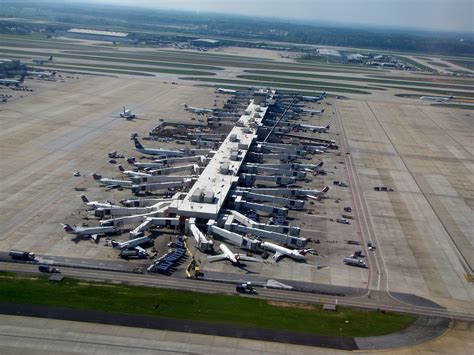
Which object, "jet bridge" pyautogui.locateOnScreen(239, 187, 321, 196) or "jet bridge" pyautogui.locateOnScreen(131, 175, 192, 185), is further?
"jet bridge" pyautogui.locateOnScreen(239, 187, 321, 196)

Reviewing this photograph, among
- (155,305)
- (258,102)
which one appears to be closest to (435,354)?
(155,305)

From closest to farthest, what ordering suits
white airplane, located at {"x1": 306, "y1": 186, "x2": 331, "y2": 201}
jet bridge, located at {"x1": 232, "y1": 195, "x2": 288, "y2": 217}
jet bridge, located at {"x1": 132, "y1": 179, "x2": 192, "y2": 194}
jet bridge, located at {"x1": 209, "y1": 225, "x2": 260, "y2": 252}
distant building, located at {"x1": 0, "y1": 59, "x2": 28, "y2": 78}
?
jet bridge, located at {"x1": 209, "y1": 225, "x2": 260, "y2": 252}
jet bridge, located at {"x1": 232, "y1": 195, "x2": 288, "y2": 217}
jet bridge, located at {"x1": 132, "y1": 179, "x2": 192, "y2": 194}
white airplane, located at {"x1": 306, "y1": 186, "x2": 331, "y2": 201}
distant building, located at {"x1": 0, "y1": 59, "x2": 28, "y2": 78}

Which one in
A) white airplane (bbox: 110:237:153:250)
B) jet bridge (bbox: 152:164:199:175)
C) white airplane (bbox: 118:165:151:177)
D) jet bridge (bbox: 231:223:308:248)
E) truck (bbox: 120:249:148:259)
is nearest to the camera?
truck (bbox: 120:249:148:259)

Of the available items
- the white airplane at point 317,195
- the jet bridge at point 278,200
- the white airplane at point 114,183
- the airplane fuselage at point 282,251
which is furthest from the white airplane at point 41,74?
the airplane fuselage at point 282,251

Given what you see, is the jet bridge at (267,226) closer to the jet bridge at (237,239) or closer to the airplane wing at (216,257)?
the jet bridge at (237,239)

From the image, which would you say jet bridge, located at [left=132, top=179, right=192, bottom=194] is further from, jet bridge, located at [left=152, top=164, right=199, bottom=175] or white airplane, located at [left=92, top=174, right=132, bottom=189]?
jet bridge, located at [left=152, top=164, right=199, bottom=175]

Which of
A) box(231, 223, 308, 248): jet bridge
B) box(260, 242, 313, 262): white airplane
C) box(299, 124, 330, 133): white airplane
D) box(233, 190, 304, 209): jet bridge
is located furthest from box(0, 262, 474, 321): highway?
box(299, 124, 330, 133): white airplane

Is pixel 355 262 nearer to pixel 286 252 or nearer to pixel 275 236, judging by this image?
pixel 286 252

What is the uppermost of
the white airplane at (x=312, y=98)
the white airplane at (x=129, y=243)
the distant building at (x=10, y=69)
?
the distant building at (x=10, y=69)
